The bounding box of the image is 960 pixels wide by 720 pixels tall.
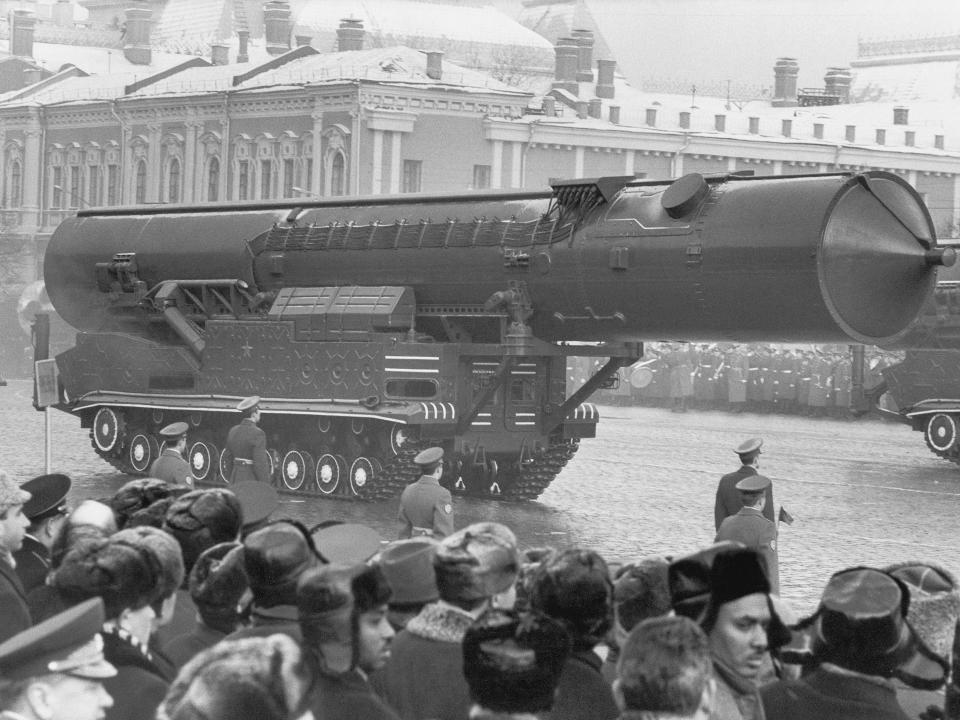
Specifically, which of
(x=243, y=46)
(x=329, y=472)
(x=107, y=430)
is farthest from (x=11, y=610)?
(x=243, y=46)

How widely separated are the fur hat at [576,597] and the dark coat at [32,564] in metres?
2.82

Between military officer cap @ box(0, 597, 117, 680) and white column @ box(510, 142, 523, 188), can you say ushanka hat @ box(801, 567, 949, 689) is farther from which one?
white column @ box(510, 142, 523, 188)

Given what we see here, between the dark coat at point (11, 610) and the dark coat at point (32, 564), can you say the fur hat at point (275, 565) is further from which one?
the dark coat at point (32, 564)

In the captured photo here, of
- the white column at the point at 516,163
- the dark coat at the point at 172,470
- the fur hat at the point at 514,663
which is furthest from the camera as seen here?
the white column at the point at 516,163

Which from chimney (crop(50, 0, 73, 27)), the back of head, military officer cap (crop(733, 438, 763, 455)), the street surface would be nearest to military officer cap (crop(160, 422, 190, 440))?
the street surface

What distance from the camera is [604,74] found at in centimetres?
6097

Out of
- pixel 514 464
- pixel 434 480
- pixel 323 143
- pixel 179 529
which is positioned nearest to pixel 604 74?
pixel 323 143

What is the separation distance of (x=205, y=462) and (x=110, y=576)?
1494cm

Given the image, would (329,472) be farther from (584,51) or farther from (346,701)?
(584,51)

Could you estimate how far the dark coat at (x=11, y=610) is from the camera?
6113 millimetres

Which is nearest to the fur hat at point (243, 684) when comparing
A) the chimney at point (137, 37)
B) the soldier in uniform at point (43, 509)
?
the soldier in uniform at point (43, 509)

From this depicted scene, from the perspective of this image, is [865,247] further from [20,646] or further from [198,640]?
[20,646]

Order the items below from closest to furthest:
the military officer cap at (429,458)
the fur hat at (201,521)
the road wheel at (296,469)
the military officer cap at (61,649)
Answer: the military officer cap at (61,649) < the fur hat at (201,521) < the military officer cap at (429,458) < the road wheel at (296,469)

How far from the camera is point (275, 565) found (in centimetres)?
559
